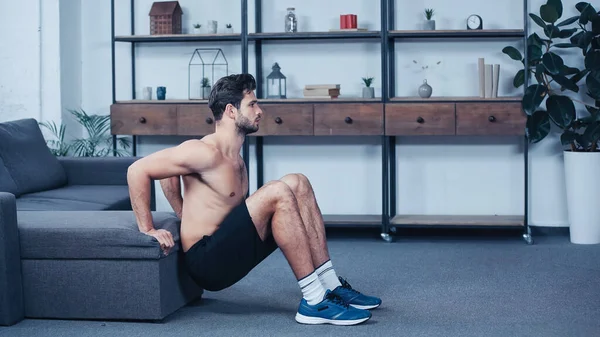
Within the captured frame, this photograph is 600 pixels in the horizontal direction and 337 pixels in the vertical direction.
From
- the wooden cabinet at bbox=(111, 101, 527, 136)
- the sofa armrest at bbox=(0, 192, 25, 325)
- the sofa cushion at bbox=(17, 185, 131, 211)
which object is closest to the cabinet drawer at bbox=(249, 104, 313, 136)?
the wooden cabinet at bbox=(111, 101, 527, 136)

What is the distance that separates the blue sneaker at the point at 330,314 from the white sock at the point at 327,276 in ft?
0.50

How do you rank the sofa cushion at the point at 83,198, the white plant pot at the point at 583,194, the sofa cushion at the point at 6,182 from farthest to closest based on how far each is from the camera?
the white plant pot at the point at 583,194, the sofa cushion at the point at 6,182, the sofa cushion at the point at 83,198

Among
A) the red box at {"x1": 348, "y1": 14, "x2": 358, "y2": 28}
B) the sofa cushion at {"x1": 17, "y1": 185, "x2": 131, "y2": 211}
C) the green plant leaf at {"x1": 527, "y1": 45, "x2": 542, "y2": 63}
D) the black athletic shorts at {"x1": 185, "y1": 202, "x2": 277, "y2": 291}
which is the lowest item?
the black athletic shorts at {"x1": 185, "y1": 202, "x2": 277, "y2": 291}

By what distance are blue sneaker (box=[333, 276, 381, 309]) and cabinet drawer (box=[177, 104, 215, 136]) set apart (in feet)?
7.16

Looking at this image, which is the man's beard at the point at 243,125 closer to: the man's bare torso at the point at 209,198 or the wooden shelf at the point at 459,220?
the man's bare torso at the point at 209,198

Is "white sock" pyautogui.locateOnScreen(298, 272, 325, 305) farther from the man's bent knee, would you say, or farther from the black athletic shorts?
the man's bent knee

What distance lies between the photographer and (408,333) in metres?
3.40

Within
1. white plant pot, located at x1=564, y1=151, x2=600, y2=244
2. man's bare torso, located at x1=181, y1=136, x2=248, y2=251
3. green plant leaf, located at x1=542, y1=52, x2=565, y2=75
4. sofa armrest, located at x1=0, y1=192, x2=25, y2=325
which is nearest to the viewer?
sofa armrest, located at x1=0, y1=192, x2=25, y2=325

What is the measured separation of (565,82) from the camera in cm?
536

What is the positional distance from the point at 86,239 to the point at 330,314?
39.1 inches

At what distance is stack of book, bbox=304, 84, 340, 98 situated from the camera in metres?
5.68

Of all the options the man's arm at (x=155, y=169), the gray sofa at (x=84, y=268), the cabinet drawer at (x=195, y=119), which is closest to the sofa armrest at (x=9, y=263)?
the gray sofa at (x=84, y=268)

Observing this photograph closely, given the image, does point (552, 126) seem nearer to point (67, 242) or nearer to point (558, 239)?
point (558, 239)

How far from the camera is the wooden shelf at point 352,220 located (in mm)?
5723
